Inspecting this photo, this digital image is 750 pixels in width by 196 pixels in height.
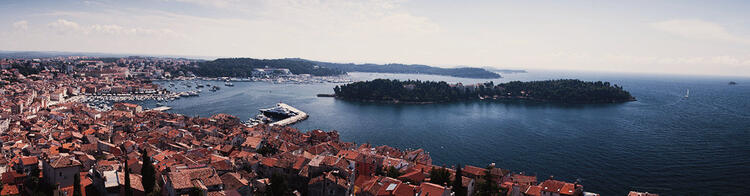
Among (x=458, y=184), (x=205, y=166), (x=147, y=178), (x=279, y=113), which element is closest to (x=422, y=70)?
(x=279, y=113)

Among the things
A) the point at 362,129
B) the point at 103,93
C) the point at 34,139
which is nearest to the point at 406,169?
the point at 362,129

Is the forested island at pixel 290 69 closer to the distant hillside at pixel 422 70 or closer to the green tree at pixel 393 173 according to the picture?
the distant hillside at pixel 422 70

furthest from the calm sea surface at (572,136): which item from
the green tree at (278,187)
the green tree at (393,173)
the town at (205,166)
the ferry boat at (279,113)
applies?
the green tree at (278,187)

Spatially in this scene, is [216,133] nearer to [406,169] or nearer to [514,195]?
[406,169]

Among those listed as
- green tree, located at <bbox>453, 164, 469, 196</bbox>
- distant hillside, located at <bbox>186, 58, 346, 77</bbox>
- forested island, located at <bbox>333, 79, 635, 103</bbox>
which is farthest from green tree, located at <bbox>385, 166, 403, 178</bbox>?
distant hillside, located at <bbox>186, 58, 346, 77</bbox>

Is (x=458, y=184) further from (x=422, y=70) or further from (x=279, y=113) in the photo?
(x=422, y=70)
